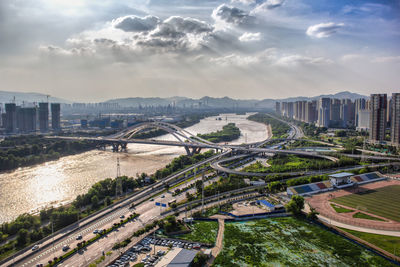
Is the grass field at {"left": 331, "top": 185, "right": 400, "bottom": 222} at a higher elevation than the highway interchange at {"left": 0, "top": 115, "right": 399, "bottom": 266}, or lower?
higher

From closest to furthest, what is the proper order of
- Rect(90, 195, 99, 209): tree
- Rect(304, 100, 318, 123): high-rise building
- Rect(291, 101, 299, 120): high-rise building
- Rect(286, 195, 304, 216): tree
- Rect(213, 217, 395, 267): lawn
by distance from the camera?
Rect(213, 217, 395, 267): lawn → Rect(286, 195, 304, 216): tree → Rect(90, 195, 99, 209): tree → Rect(304, 100, 318, 123): high-rise building → Rect(291, 101, 299, 120): high-rise building

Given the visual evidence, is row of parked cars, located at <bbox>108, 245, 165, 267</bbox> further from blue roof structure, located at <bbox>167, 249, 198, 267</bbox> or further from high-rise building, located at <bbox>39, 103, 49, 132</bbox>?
high-rise building, located at <bbox>39, 103, 49, 132</bbox>

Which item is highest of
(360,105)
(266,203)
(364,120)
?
(360,105)

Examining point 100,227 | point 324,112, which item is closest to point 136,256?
point 100,227

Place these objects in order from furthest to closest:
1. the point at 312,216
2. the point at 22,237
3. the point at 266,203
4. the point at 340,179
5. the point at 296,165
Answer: the point at 296,165
the point at 340,179
the point at 266,203
the point at 312,216
the point at 22,237

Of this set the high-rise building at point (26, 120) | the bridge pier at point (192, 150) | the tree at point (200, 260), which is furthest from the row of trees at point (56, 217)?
the high-rise building at point (26, 120)

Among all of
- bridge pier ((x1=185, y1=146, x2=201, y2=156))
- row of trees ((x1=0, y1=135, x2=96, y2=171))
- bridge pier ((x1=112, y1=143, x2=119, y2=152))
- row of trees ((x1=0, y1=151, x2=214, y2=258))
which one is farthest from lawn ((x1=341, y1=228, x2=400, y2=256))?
bridge pier ((x1=112, y1=143, x2=119, y2=152))

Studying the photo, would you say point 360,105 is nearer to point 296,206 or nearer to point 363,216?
point 363,216
